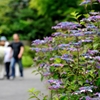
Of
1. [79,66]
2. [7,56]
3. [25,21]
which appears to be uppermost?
[79,66]

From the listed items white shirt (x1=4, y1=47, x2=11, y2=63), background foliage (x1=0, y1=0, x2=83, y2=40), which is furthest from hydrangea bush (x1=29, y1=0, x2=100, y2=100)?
background foliage (x1=0, y1=0, x2=83, y2=40)

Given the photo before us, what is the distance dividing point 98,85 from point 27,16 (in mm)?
31832

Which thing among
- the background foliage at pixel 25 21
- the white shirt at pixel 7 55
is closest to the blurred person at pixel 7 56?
the white shirt at pixel 7 55

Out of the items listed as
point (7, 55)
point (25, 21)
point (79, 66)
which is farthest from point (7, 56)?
point (25, 21)

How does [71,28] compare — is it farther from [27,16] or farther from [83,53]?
[27,16]

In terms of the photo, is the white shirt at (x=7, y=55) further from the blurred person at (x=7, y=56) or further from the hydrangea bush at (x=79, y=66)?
the hydrangea bush at (x=79, y=66)

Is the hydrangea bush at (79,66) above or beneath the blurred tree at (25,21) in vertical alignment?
above

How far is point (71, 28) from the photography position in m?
5.57

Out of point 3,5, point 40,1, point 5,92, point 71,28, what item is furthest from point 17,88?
point 3,5

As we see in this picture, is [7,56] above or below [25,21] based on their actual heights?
above

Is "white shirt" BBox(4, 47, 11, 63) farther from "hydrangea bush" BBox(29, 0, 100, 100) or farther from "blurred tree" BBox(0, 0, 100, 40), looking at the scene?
"blurred tree" BBox(0, 0, 100, 40)

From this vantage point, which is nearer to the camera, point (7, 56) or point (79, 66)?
point (79, 66)

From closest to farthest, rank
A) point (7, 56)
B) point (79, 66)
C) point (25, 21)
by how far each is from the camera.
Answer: point (79, 66) < point (7, 56) < point (25, 21)

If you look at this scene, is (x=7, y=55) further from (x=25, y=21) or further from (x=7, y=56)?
(x=25, y=21)
